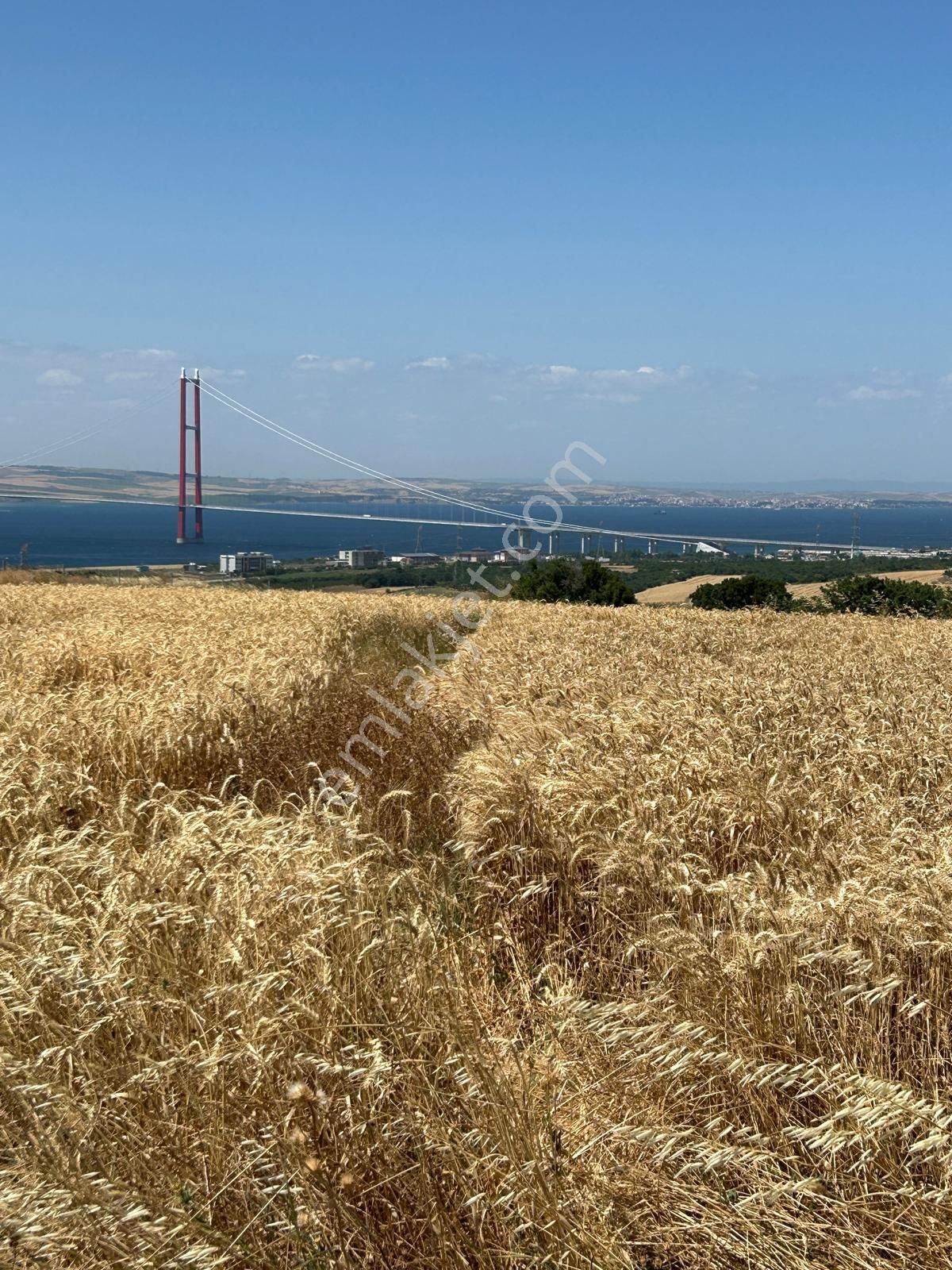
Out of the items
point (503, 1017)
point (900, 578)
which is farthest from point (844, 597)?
point (503, 1017)

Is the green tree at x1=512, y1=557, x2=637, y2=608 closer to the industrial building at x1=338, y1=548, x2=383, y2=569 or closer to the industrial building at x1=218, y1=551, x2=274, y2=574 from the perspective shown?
the industrial building at x1=218, y1=551, x2=274, y2=574

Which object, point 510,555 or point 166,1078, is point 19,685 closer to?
point 166,1078

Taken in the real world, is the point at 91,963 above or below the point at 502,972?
above

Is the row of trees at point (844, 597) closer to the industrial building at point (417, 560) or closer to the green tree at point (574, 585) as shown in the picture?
the green tree at point (574, 585)

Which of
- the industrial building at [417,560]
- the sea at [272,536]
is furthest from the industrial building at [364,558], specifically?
the sea at [272,536]

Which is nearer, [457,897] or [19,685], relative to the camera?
[457,897]

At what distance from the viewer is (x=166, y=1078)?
2266 millimetres

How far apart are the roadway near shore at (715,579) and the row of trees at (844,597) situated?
704 centimetres

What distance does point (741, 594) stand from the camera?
75.9 ft

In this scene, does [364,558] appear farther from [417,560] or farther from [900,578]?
[900,578]

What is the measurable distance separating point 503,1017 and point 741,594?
21.1 metres

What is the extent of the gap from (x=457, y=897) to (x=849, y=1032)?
1.93 metres

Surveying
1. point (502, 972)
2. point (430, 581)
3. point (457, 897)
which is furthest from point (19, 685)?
point (430, 581)

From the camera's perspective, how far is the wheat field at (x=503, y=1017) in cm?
209
